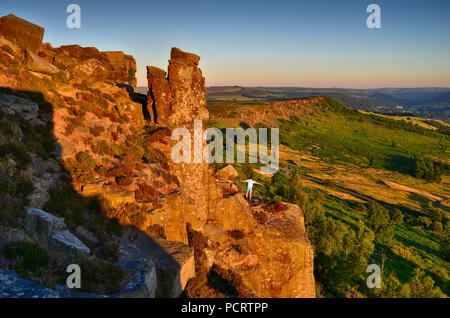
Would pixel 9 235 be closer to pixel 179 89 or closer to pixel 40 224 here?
pixel 40 224

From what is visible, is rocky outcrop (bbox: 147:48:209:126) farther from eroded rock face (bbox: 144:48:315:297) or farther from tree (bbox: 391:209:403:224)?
tree (bbox: 391:209:403:224)

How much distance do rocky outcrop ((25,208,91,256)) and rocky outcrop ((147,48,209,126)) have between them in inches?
393

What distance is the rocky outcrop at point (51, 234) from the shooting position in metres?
7.73

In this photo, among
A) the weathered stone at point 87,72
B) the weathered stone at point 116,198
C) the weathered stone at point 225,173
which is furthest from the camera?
the weathered stone at point 225,173

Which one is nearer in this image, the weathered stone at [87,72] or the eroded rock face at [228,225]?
Answer: the eroded rock face at [228,225]

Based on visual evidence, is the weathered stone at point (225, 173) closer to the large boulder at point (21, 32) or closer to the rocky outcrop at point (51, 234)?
the rocky outcrop at point (51, 234)

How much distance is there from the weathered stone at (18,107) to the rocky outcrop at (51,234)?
285 inches

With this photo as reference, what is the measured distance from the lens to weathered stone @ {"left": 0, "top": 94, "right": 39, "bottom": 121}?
12453 millimetres

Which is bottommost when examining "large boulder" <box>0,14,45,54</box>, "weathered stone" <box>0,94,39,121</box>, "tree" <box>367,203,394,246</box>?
"tree" <box>367,203,394,246</box>

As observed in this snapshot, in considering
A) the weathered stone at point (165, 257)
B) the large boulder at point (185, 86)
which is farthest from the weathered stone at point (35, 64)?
the weathered stone at point (165, 257)

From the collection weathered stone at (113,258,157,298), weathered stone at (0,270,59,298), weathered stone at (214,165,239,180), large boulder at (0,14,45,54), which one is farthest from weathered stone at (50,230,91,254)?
large boulder at (0,14,45,54)

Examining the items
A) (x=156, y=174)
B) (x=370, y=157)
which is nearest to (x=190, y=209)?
(x=156, y=174)
